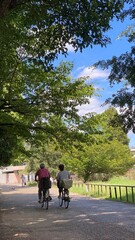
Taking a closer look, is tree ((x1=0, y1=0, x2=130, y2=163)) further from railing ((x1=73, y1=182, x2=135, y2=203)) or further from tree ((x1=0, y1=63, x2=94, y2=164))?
railing ((x1=73, y1=182, x2=135, y2=203))

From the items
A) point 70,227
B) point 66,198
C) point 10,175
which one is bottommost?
point 70,227

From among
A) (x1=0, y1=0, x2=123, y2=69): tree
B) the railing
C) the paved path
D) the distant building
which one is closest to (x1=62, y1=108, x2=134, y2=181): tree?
the railing

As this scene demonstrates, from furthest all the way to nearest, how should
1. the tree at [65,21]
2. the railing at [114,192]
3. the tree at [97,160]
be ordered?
the tree at [97,160] < the railing at [114,192] < the tree at [65,21]

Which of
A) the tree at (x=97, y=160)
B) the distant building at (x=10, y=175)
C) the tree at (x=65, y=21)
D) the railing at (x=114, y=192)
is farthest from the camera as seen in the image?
the distant building at (x=10, y=175)

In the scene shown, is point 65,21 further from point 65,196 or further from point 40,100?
point 65,196

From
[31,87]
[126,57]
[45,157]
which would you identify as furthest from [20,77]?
[45,157]

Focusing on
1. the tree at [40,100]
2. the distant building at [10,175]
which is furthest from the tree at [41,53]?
the distant building at [10,175]

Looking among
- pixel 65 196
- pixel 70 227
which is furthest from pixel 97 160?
pixel 70 227

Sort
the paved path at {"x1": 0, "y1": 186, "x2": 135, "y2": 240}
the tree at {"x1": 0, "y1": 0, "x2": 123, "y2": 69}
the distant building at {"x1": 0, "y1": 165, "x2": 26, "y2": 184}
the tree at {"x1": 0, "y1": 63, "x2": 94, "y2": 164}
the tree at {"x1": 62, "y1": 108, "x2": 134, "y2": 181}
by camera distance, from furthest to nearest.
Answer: the distant building at {"x1": 0, "y1": 165, "x2": 26, "y2": 184}
the tree at {"x1": 62, "y1": 108, "x2": 134, "y2": 181}
the tree at {"x1": 0, "y1": 63, "x2": 94, "y2": 164}
the paved path at {"x1": 0, "y1": 186, "x2": 135, "y2": 240}
the tree at {"x1": 0, "y1": 0, "x2": 123, "y2": 69}

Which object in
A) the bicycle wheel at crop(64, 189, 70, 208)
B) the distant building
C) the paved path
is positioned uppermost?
the distant building

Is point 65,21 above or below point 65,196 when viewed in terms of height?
above

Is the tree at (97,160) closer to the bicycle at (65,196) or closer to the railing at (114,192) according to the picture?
the railing at (114,192)

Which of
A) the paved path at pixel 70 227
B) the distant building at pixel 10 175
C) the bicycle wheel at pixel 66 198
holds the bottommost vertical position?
the paved path at pixel 70 227

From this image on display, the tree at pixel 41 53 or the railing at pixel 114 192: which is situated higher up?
the tree at pixel 41 53
